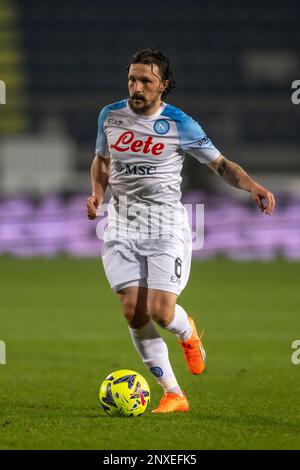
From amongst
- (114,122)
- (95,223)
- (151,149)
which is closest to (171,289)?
(151,149)

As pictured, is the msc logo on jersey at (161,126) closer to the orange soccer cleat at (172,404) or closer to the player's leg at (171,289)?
the player's leg at (171,289)

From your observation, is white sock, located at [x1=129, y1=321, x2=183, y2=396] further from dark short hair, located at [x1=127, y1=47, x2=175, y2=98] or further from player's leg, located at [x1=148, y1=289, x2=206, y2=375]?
dark short hair, located at [x1=127, y1=47, x2=175, y2=98]

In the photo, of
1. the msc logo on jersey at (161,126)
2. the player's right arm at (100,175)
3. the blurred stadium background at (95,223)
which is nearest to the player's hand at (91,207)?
the player's right arm at (100,175)

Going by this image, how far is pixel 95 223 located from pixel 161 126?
14.5 m

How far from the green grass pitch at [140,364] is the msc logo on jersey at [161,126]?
5.68 ft

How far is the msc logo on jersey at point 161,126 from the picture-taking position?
6141mm

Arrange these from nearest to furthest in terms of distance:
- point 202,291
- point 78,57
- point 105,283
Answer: point 202,291
point 105,283
point 78,57

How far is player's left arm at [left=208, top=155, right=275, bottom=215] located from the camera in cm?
585

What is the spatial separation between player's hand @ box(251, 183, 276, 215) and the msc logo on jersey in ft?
2.16
